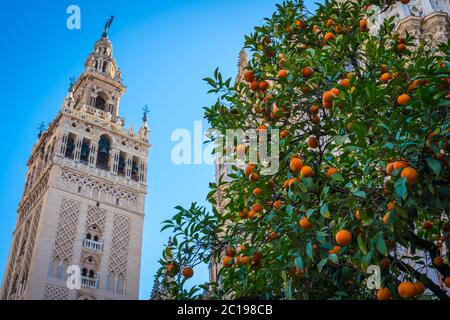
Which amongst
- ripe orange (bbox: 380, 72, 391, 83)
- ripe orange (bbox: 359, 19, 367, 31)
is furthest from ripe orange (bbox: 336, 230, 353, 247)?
ripe orange (bbox: 359, 19, 367, 31)

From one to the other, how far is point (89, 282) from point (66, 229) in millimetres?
3645

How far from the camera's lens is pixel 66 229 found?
34.4 m

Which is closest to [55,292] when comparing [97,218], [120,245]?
[120,245]

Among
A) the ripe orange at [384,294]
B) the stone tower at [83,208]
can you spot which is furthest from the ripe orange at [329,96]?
the stone tower at [83,208]

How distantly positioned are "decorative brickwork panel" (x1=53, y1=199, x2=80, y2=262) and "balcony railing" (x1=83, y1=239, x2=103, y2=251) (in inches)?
34.8

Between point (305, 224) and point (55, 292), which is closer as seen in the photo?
point (305, 224)

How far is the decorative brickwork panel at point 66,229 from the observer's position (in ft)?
109

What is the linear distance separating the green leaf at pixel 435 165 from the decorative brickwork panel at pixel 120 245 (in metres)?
32.9

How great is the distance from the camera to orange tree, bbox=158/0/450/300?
4.13m

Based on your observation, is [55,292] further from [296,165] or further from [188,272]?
[296,165]

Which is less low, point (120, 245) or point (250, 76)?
point (120, 245)

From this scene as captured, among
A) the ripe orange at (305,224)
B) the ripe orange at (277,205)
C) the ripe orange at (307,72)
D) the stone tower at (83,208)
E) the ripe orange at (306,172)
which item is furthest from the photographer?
the stone tower at (83,208)

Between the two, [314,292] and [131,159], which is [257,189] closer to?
[314,292]

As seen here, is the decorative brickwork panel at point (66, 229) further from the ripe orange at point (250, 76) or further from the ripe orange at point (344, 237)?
the ripe orange at point (344, 237)
